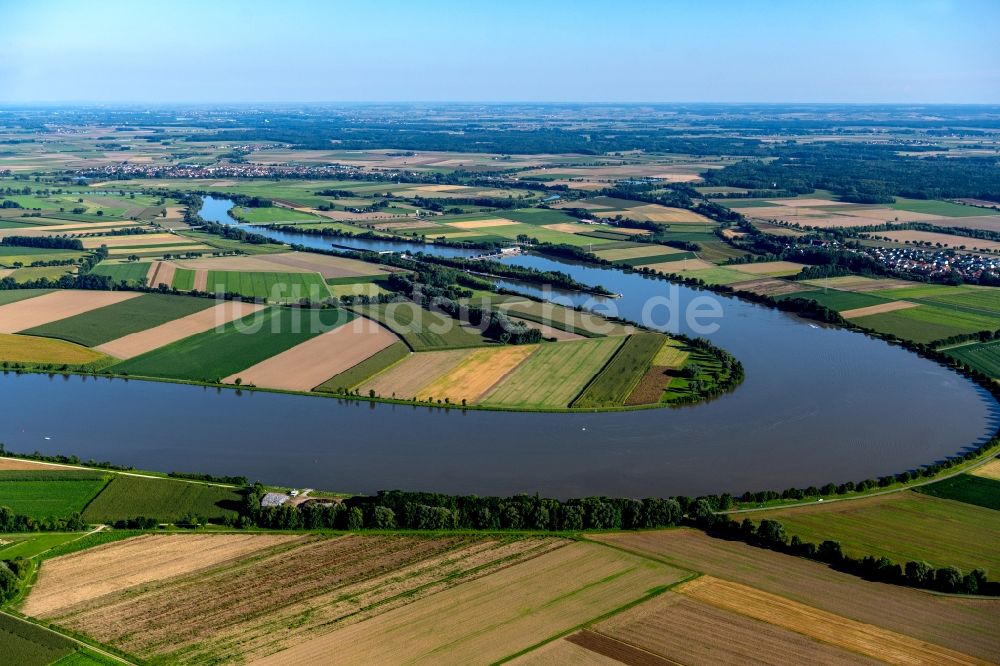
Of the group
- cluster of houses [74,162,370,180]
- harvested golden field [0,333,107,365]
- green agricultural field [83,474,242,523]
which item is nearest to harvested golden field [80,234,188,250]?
harvested golden field [0,333,107,365]

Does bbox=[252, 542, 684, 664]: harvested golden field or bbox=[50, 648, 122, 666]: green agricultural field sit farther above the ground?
bbox=[252, 542, 684, 664]: harvested golden field

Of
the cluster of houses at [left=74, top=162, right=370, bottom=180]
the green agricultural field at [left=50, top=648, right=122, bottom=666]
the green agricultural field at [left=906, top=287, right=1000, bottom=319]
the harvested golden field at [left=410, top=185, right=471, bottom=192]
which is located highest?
the cluster of houses at [left=74, top=162, right=370, bottom=180]

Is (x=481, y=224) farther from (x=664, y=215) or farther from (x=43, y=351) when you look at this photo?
(x=43, y=351)

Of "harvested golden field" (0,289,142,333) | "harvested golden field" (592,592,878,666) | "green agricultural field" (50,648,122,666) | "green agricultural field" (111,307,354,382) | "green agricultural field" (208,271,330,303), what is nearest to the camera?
"green agricultural field" (50,648,122,666)

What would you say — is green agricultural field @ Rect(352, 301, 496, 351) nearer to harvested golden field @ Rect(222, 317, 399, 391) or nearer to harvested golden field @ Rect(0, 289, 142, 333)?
harvested golden field @ Rect(222, 317, 399, 391)

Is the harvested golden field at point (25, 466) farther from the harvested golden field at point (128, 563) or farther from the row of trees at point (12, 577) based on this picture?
the row of trees at point (12, 577)

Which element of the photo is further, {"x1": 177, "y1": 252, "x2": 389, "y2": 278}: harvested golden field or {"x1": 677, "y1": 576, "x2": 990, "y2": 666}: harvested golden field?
{"x1": 177, "y1": 252, "x2": 389, "y2": 278}: harvested golden field
